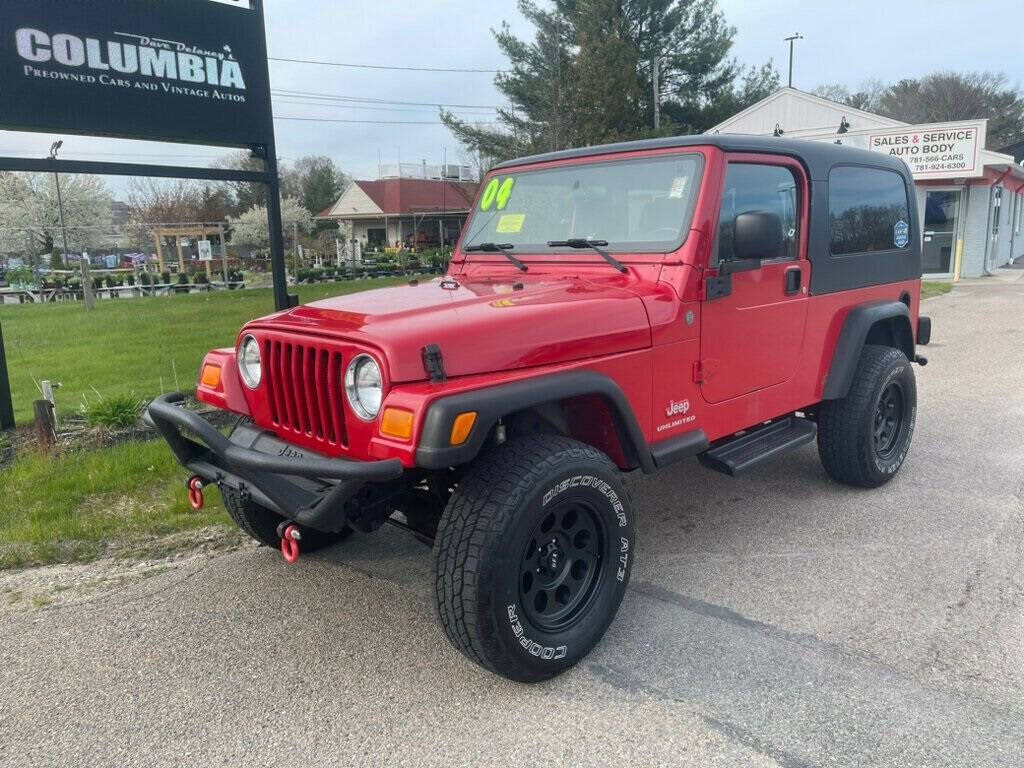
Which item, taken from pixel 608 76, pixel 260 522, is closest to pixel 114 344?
pixel 260 522

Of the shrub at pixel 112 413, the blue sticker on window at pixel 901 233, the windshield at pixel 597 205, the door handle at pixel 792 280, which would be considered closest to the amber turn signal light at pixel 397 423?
the windshield at pixel 597 205

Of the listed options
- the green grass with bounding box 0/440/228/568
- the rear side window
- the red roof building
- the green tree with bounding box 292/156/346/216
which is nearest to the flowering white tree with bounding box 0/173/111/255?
the green grass with bounding box 0/440/228/568

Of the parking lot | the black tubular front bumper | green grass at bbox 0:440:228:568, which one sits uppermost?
the black tubular front bumper

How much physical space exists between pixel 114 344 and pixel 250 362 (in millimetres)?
8673

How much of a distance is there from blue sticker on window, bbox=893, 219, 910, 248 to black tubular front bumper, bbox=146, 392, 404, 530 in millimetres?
3893

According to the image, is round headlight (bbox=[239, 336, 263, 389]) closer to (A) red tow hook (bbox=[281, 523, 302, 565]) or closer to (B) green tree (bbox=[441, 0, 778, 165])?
(A) red tow hook (bbox=[281, 523, 302, 565])

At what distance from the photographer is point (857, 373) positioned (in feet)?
15.1

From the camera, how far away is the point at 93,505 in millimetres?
4680

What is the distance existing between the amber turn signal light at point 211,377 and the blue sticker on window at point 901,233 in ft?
13.6

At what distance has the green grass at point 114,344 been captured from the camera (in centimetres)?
782

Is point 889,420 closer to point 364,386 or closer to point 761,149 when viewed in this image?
point 761,149

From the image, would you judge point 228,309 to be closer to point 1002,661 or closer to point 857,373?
point 857,373

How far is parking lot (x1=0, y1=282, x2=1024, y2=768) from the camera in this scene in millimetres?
2510

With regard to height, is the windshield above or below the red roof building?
below
